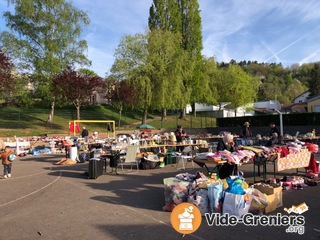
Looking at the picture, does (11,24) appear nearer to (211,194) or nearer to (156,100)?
(156,100)

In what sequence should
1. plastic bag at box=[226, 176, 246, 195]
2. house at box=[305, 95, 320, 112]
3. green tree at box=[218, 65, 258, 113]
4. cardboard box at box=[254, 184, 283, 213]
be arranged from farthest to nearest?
green tree at box=[218, 65, 258, 113] → house at box=[305, 95, 320, 112] → cardboard box at box=[254, 184, 283, 213] → plastic bag at box=[226, 176, 246, 195]

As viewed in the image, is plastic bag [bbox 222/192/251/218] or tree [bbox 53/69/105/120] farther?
tree [bbox 53/69/105/120]

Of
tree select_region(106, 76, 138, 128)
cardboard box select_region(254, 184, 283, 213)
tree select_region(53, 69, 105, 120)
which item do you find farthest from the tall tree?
cardboard box select_region(254, 184, 283, 213)

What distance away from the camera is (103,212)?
6137mm

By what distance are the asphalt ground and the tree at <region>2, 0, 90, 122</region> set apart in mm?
23622

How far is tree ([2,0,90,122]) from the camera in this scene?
31.1 metres

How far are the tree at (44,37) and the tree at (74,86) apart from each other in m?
1.90

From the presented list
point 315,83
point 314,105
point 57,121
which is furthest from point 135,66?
point 315,83

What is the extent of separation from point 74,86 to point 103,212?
24.7m

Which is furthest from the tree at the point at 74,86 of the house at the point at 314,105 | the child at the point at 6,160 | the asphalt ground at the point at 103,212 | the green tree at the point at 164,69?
the house at the point at 314,105

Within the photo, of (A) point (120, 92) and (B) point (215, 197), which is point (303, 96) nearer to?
(A) point (120, 92)

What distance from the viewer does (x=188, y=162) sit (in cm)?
1399

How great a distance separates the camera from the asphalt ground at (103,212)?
190 inches

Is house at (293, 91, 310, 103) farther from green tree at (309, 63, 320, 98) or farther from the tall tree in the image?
the tall tree
